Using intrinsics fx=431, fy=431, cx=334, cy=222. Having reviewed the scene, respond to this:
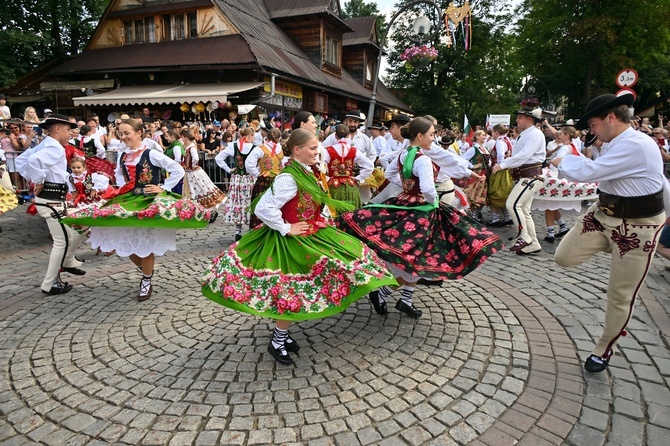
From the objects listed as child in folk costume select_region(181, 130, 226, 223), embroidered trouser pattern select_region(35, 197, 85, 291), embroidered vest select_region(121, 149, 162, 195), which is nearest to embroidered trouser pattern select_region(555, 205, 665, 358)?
embroidered vest select_region(121, 149, 162, 195)

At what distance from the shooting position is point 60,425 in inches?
112

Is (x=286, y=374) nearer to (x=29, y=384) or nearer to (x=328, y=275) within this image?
(x=328, y=275)

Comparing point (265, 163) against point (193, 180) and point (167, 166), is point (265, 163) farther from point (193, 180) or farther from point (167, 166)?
point (193, 180)

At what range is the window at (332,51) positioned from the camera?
23.2 metres

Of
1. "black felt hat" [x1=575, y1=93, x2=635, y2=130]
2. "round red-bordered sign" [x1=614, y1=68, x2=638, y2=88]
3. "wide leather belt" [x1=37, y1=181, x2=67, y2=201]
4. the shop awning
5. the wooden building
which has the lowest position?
"wide leather belt" [x1=37, y1=181, x2=67, y2=201]

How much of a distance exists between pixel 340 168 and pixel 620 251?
420 cm

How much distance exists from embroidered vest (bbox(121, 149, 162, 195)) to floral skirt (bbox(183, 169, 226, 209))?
448 centimetres

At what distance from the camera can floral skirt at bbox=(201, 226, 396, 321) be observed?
3.18 meters

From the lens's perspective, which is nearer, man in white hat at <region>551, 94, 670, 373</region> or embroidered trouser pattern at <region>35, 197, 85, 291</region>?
man in white hat at <region>551, 94, 670, 373</region>

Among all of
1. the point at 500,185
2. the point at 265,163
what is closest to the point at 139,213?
the point at 265,163

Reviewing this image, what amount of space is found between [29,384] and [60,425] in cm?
70

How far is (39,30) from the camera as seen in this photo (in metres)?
23.7

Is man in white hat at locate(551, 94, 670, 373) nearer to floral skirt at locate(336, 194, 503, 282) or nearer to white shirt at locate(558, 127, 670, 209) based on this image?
white shirt at locate(558, 127, 670, 209)

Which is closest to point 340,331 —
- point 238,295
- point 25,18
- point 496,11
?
point 238,295
